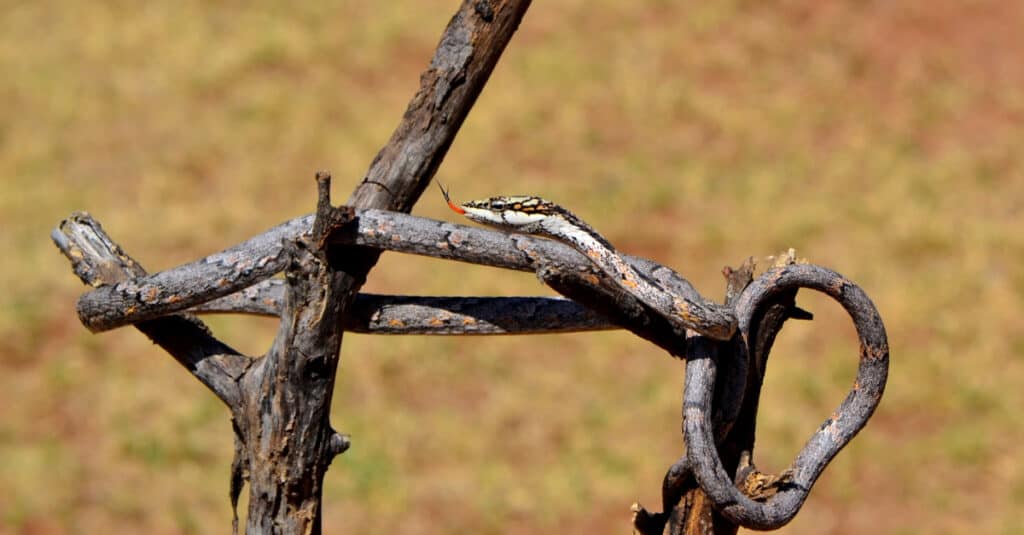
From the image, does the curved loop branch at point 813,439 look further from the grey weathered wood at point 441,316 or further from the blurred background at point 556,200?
the blurred background at point 556,200

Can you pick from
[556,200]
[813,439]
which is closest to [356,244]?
[813,439]

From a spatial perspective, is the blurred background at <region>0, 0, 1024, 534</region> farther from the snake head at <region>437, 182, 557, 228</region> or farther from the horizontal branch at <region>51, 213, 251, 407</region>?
the snake head at <region>437, 182, 557, 228</region>

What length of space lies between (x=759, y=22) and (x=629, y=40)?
2147mm

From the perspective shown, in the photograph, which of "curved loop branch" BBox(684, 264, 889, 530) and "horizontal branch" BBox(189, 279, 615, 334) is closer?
"curved loop branch" BBox(684, 264, 889, 530)

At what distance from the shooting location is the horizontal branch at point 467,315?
470 cm

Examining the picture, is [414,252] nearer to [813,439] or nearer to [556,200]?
[813,439]

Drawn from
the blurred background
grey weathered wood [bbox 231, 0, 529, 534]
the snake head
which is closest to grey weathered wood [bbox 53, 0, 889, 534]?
grey weathered wood [bbox 231, 0, 529, 534]

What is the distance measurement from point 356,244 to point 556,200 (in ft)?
36.8

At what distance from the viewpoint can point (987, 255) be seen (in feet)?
47.2

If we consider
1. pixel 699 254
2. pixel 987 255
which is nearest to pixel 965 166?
pixel 987 255

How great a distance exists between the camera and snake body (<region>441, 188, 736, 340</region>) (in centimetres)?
420

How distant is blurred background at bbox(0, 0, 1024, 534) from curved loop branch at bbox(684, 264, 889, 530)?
238 inches

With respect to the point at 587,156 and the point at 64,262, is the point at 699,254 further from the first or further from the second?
the point at 64,262

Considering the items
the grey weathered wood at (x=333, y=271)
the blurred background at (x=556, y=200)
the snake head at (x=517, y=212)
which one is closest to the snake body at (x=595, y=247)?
the snake head at (x=517, y=212)
